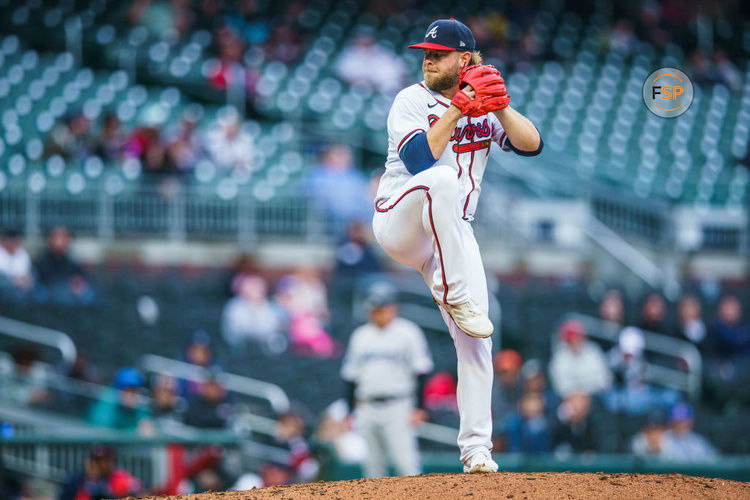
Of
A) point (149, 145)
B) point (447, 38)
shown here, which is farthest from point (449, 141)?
point (149, 145)

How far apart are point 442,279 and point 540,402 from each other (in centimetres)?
425

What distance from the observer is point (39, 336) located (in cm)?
958

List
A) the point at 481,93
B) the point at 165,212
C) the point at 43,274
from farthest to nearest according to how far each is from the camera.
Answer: the point at 165,212, the point at 43,274, the point at 481,93

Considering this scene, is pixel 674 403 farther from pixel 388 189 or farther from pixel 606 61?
pixel 606 61

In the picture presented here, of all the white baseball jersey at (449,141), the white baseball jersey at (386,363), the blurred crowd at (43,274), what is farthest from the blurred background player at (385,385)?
the blurred crowd at (43,274)

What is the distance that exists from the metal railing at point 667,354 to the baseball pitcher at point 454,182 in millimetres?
5748

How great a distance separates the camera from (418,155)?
14.6 ft

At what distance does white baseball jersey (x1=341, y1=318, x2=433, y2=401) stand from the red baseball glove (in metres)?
3.48

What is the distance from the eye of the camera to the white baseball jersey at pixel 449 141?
4.57 meters

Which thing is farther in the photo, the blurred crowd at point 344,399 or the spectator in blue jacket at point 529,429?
the spectator in blue jacket at point 529,429

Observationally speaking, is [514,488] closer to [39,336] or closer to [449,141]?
[449,141]

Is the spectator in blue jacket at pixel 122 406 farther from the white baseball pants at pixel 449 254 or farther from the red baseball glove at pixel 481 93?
the red baseball glove at pixel 481 93

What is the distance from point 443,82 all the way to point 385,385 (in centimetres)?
346

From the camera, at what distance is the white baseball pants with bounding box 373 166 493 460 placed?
4.48 metres
